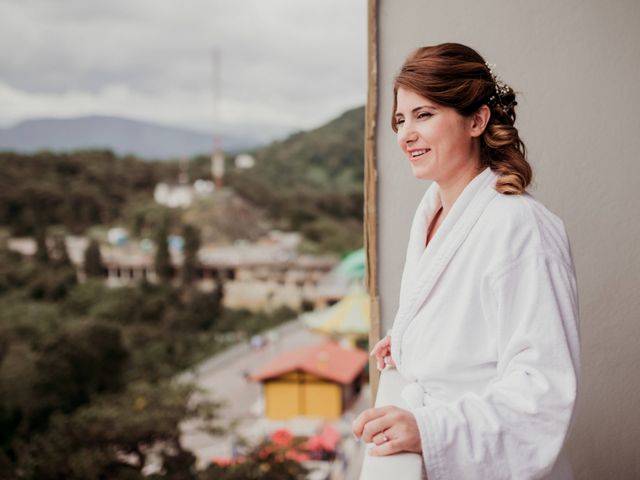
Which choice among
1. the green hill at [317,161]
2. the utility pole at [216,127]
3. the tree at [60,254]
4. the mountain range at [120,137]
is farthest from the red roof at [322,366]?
the mountain range at [120,137]

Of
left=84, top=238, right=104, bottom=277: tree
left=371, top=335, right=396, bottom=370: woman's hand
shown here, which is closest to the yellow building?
left=84, top=238, right=104, bottom=277: tree

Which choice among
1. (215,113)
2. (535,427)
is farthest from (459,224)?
(215,113)

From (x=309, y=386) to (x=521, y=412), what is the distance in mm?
11509

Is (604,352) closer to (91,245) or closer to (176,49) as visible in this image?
(91,245)

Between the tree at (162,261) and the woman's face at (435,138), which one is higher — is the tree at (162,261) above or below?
below

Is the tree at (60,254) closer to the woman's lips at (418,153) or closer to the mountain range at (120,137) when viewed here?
the mountain range at (120,137)

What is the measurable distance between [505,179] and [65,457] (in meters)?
10.0

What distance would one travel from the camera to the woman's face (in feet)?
2.52

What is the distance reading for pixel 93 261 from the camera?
1834 centimetres

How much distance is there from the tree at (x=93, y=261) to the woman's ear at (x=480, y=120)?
18.4m

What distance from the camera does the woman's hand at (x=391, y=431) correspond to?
65 centimetres

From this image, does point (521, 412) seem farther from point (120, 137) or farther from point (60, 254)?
point (120, 137)

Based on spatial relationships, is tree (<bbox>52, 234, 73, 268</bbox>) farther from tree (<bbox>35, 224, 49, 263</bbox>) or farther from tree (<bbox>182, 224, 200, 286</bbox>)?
tree (<bbox>182, 224, 200, 286</bbox>)

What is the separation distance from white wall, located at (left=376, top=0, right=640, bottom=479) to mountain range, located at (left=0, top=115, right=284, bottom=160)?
21.6 m
